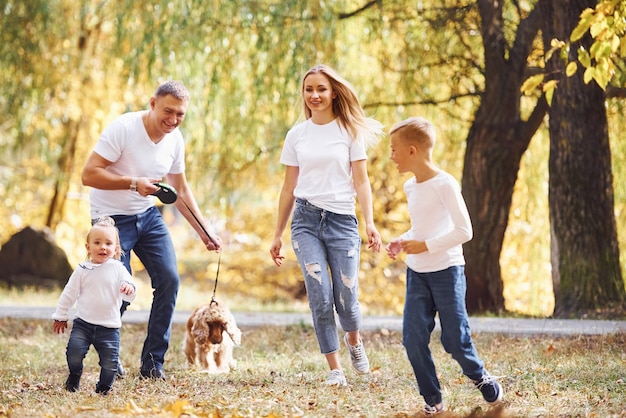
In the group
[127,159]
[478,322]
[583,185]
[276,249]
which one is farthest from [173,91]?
[583,185]

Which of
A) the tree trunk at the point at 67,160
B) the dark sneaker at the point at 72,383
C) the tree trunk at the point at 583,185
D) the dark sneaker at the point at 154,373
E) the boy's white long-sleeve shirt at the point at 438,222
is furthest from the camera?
the tree trunk at the point at 67,160

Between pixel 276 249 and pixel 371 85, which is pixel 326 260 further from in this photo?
pixel 371 85

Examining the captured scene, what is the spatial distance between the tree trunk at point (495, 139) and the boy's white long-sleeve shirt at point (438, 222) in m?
5.70

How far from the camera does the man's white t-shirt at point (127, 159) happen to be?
18.7ft

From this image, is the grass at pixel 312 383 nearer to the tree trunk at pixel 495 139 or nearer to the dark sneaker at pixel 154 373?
the dark sneaker at pixel 154 373

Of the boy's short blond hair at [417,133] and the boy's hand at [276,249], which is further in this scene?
the boy's hand at [276,249]

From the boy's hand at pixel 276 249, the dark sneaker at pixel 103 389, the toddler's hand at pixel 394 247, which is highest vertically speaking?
the toddler's hand at pixel 394 247

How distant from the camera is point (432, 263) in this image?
4.44 metres

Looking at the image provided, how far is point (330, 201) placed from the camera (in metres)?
5.48

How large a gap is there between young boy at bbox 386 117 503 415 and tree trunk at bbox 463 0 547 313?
5676 millimetres

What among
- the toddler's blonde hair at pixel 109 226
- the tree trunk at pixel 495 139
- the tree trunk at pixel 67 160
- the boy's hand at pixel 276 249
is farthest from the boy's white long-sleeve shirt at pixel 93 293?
the tree trunk at pixel 67 160

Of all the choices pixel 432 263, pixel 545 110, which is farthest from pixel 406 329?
pixel 545 110

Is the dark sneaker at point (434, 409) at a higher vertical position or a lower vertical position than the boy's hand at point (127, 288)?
lower

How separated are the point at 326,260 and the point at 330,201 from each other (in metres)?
0.37
